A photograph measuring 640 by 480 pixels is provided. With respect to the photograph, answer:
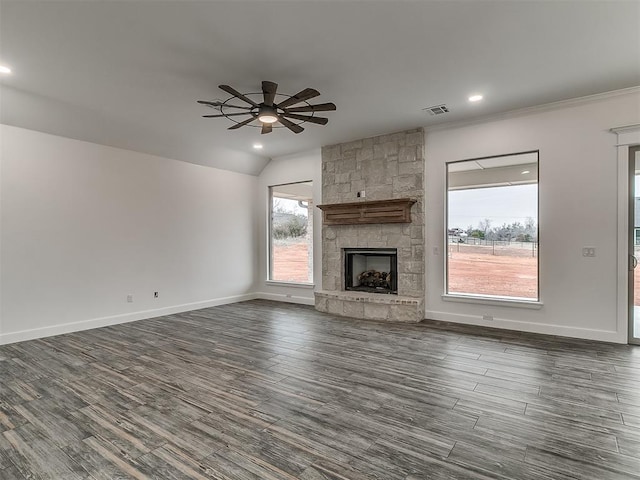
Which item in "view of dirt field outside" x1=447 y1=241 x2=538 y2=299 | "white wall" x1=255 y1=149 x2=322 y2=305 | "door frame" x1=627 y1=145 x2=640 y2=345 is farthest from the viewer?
"white wall" x1=255 y1=149 x2=322 y2=305

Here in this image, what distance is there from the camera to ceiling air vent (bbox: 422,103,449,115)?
182 inches

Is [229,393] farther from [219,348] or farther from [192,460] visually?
[219,348]

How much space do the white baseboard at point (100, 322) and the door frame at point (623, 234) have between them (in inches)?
256

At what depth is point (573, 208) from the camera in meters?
4.47

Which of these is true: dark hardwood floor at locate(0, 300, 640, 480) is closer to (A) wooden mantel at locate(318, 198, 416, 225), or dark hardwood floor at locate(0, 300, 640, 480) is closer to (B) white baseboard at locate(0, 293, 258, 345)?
(B) white baseboard at locate(0, 293, 258, 345)

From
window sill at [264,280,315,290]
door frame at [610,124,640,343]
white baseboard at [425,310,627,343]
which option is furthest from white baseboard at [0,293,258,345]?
door frame at [610,124,640,343]

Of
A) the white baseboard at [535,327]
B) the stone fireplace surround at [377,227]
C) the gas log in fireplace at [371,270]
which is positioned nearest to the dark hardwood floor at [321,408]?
the white baseboard at [535,327]

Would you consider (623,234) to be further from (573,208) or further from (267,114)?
(267,114)

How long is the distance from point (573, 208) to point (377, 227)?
284 centimetres

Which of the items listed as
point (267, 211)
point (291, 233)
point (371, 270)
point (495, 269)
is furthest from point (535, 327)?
point (267, 211)

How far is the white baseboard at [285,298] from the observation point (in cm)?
696

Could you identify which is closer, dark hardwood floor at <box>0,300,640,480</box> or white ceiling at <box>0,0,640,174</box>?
dark hardwood floor at <box>0,300,640,480</box>

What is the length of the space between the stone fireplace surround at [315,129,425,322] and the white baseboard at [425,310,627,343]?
17.0 inches

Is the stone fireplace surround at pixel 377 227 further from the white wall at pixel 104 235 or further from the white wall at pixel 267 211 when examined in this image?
the white wall at pixel 104 235
